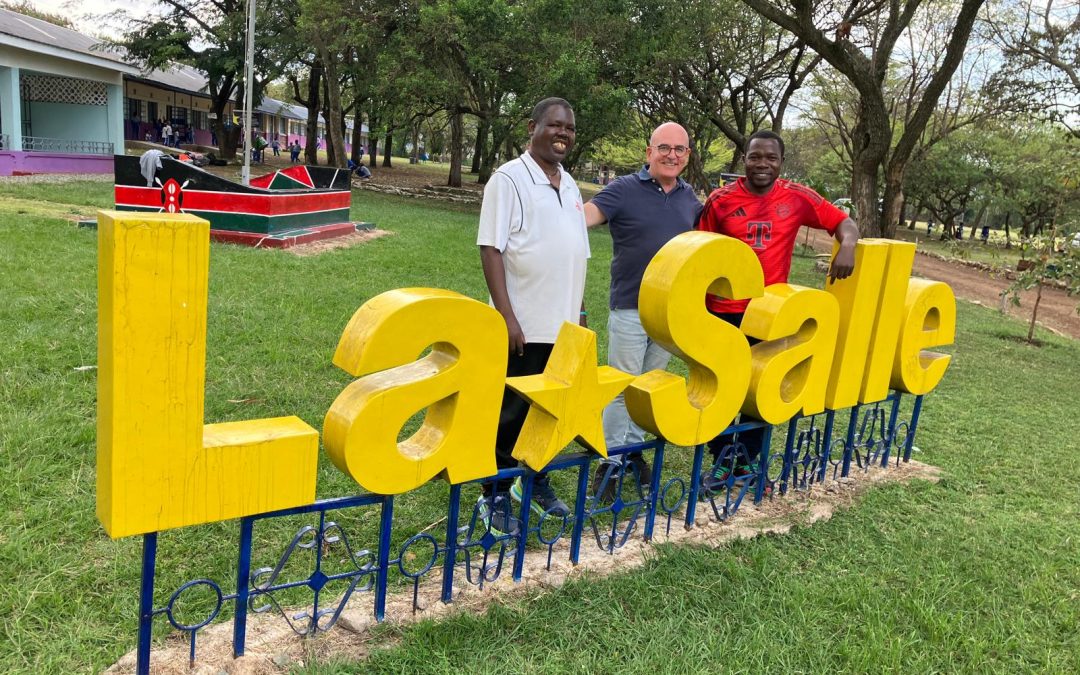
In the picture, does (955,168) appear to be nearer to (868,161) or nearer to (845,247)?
(868,161)

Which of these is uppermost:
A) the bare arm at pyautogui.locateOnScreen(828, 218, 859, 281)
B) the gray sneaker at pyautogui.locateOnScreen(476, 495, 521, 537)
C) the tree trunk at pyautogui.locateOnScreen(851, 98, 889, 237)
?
the tree trunk at pyautogui.locateOnScreen(851, 98, 889, 237)

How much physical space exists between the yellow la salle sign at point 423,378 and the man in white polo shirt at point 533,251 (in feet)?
1.03

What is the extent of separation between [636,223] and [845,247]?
98 cm

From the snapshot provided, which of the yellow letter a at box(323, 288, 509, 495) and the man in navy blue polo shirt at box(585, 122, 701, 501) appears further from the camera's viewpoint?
the man in navy blue polo shirt at box(585, 122, 701, 501)

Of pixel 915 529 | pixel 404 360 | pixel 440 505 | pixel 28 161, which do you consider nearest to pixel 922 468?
pixel 915 529

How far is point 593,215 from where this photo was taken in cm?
350

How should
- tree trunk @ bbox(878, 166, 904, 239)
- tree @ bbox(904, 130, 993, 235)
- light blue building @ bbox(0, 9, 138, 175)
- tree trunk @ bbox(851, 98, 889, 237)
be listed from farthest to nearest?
tree @ bbox(904, 130, 993, 235)
light blue building @ bbox(0, 9, 138, 175)
tree trunk @ bbox(878, 166, 904, 239)
tree trunk @ bbox(851, 98, 889, 237)

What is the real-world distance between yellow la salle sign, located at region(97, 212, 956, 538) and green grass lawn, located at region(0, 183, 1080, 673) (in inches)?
21.9

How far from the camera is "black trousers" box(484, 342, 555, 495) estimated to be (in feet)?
10.2

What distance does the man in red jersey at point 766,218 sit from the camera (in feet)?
11.6

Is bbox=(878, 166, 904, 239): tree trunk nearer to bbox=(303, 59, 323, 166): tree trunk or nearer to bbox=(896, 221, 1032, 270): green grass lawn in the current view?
bbox=(896, 221, 1032, 270): green grass lawn

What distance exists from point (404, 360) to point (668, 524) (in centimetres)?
153

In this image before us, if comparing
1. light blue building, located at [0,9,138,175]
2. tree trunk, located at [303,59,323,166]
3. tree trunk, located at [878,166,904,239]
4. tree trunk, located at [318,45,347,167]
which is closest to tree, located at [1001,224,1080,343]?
tree trunk, located at [878,166,904,239]

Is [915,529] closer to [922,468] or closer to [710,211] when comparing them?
[922,468]
